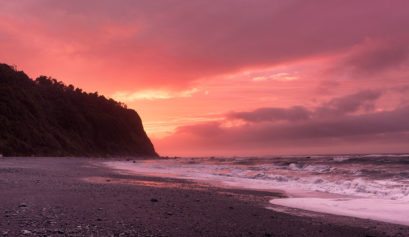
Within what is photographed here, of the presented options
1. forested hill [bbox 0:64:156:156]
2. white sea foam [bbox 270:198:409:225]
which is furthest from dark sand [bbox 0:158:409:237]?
forested hill [bbox 0:64:156:156]

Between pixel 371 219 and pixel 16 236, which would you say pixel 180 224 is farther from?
pixel 371 219

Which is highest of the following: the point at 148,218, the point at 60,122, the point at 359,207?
the point at 60,122

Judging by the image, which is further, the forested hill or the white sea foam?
the forested hill

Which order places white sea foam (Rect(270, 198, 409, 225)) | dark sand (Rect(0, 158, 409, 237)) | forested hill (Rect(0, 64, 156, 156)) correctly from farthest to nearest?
Result: forested hill (Rect(0, 64, 156, 156)) → white sea foam (Rect(270, 198, 409, 225)) → dark sand (Rect(0, 158, 409, 237))

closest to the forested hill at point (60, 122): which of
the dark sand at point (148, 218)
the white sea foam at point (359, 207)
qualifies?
the dark sand at point (148, 218)

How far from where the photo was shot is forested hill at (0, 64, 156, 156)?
70.7 metres

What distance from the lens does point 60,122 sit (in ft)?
336

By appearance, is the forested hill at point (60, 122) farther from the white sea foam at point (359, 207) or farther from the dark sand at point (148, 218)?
the white sea foam at point (359, 207)

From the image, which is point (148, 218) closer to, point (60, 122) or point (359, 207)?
point (359, 207)

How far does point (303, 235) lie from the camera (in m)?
8.38

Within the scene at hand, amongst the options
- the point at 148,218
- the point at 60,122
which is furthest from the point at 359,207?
the point at 60,122

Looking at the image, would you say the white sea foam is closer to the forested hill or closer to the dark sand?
the dark sand

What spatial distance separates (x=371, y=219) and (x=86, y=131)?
108 m

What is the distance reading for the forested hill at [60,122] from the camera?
7069cm
